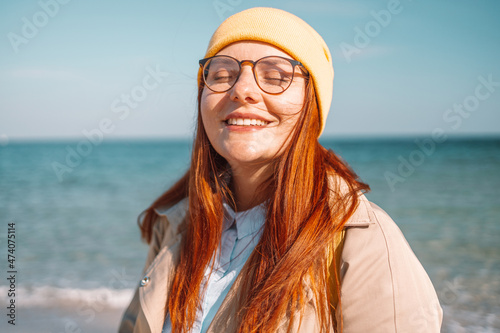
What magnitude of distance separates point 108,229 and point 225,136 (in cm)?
889

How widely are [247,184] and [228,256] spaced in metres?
0.36

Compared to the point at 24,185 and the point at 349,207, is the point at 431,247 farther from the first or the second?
the point at 24,185

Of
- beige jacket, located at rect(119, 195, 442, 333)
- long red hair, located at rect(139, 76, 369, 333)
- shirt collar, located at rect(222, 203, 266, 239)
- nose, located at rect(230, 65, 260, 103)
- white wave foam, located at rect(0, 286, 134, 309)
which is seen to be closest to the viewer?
beige jacket, located at rect(119, 195, 442, 333)

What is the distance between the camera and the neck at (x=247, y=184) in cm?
190

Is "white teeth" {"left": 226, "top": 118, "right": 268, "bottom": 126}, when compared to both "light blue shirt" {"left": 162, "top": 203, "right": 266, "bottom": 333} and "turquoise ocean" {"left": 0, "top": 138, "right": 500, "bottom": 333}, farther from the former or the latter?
"turquoise ocean" {"left": 0, "top": 138, "right": 500, "bottom": 333}

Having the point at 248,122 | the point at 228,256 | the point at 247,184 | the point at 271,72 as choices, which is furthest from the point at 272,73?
the point at 228,256

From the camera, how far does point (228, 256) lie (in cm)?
187

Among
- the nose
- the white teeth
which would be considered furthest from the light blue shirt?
the nose

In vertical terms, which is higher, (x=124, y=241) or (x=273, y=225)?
(x=124, y=241)

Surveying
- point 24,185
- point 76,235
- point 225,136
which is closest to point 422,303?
point 225,136

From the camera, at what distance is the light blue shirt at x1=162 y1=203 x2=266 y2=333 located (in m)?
1.72

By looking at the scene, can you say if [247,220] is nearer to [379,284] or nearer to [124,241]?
[379,284]

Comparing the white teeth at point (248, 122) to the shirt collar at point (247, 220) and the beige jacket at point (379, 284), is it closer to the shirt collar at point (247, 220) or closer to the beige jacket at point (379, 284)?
the shirt collar at point (247, 220)

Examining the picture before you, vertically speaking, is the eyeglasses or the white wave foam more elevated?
the eyeglasses
